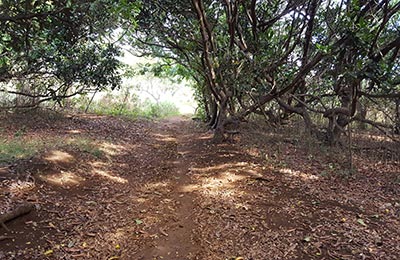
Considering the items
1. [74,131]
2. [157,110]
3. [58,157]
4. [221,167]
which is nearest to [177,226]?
[221,167]

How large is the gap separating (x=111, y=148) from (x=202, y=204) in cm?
407

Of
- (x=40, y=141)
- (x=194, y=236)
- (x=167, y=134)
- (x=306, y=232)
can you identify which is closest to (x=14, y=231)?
(x=194, y=236)

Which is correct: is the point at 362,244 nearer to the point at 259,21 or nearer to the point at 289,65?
the point at 289,65

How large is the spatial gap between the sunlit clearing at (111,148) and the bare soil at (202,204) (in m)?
0.06

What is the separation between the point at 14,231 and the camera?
358 cm

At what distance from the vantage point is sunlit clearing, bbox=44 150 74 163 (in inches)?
224

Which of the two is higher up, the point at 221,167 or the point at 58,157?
the point at 58,157

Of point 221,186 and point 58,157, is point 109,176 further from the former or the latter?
point 221,186

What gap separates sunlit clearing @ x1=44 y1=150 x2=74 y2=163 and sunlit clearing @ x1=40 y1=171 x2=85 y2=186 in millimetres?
418

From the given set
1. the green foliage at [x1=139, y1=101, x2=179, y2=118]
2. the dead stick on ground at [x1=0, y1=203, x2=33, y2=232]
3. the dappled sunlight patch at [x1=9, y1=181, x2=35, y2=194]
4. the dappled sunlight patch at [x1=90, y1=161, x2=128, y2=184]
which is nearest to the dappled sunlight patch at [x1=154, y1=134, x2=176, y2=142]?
the dappled sunlight patch at [x1=90, y1=161, x2=128, y2=184]

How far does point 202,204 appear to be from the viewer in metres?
4.91

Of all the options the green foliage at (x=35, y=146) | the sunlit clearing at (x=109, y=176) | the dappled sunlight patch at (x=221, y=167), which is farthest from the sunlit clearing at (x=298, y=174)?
the green foliage at (x=35, y=146)

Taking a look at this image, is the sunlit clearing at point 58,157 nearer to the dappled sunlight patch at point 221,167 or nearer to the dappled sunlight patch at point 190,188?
the dappled sunlight patch at point 190,188

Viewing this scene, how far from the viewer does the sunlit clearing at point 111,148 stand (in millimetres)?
7666
